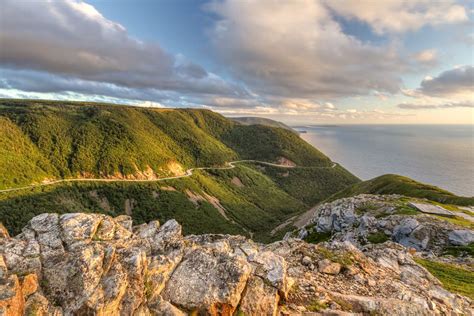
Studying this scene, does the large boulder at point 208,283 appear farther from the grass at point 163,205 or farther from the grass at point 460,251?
the grass at point 163,205

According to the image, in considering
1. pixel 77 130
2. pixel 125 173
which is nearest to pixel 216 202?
pixel 125 173

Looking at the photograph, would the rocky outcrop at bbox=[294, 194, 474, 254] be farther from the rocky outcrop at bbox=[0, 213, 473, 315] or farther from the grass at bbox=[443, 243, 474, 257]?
the rocky outcrop at bbox=[0, 213, 473, 315]

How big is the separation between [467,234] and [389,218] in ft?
25.1

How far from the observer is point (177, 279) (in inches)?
468

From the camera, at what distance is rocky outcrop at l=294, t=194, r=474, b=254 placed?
1075 inches

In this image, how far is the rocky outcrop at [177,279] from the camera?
10.0m

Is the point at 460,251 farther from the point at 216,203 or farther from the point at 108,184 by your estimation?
the point at 108,184

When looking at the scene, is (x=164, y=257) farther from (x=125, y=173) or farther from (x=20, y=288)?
(x=125, y=173)

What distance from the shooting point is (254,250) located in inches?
582

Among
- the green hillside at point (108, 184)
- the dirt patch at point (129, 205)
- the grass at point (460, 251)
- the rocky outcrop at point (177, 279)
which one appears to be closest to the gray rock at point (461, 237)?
the grass at point (460, 251)

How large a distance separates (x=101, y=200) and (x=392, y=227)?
423 ft

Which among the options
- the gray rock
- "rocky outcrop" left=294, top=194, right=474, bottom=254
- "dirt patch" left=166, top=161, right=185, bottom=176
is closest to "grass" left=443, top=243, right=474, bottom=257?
"rocky outcrop" left=294, top=194, right=474, bottom=254

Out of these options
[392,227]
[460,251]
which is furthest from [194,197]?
[460,251]

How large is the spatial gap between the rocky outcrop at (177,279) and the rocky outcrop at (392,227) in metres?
14.0
